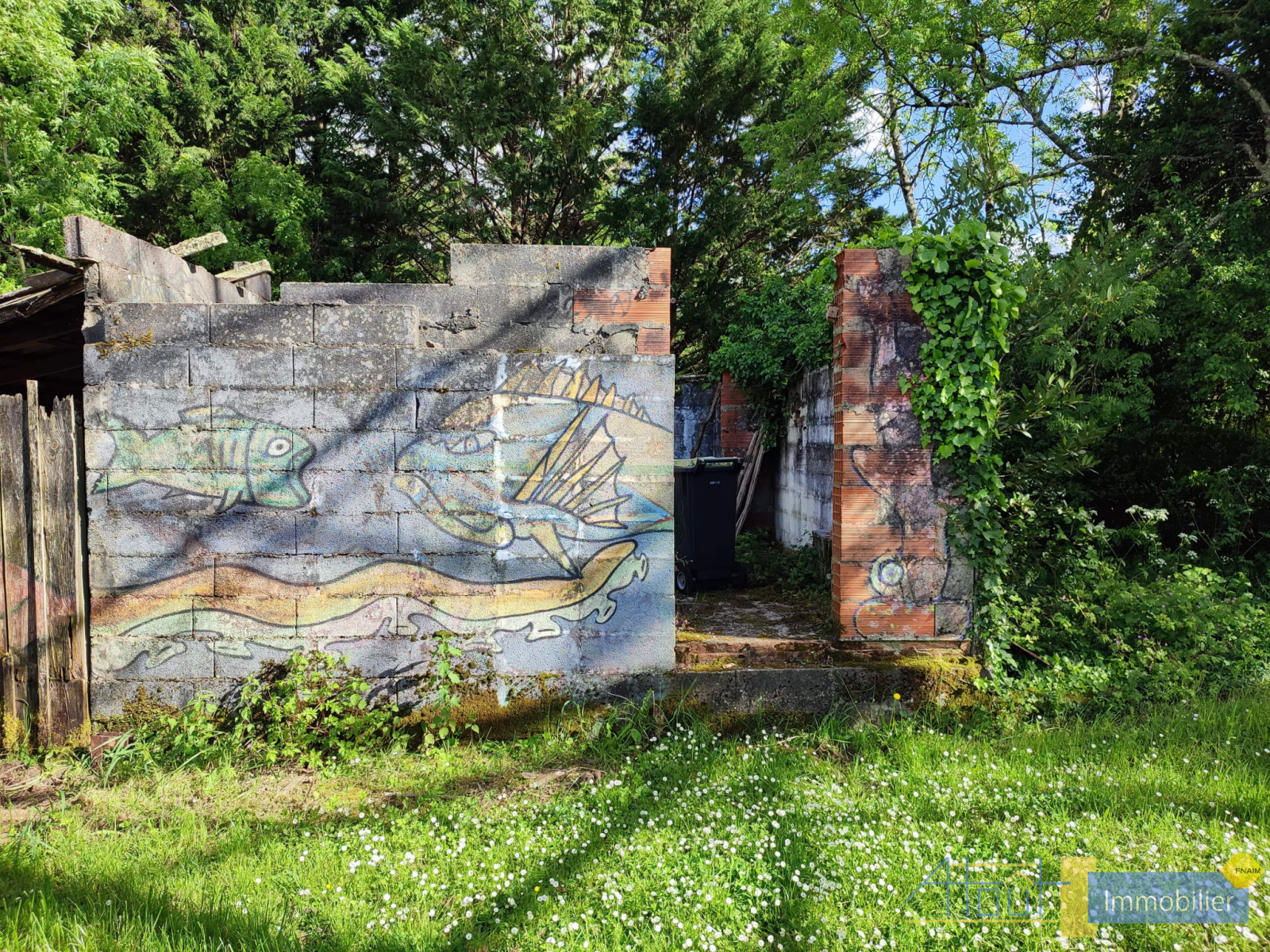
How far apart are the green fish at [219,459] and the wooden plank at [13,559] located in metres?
0.40

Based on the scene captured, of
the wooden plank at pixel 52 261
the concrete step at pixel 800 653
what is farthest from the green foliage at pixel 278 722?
the wooden plank at pixel 52 261

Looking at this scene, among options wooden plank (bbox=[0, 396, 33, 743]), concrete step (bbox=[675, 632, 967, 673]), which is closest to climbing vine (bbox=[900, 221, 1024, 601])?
concrete step (bbox=[675, 632, 967, 673])

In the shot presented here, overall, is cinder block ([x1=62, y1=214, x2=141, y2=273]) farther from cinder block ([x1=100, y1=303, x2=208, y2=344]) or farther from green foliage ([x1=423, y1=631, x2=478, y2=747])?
green foliage ([x1=423, y1=631, x2=478, y2=747])

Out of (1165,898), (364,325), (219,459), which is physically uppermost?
(364,325)

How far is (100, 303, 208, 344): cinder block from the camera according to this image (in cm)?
360

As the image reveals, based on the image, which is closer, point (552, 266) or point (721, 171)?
point (552, 266)

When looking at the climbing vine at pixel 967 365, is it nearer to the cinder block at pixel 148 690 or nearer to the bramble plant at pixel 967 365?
the bramble plant at pixel 967 365

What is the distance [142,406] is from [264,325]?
803 millimetres

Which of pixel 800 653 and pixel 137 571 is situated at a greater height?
pixel 137 571

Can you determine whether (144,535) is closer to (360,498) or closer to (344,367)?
(360,498)

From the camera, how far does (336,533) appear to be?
366 centimetres

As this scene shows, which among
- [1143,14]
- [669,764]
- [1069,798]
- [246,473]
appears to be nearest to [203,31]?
[246,473]

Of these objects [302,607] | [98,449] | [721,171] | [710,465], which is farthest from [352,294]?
[721,171]

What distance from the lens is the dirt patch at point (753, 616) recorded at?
4.34m
